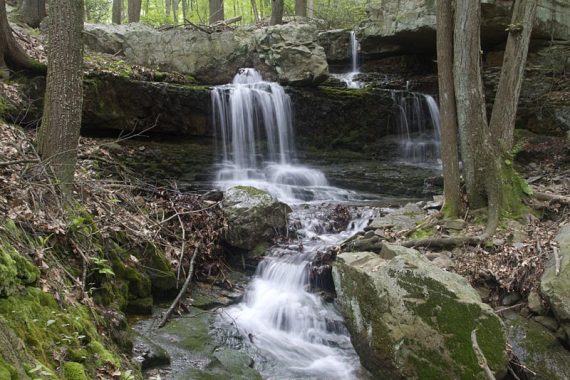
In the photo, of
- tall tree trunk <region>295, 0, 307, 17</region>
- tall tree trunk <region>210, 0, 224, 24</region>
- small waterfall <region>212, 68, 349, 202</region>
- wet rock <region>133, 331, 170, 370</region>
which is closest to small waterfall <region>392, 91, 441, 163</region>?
small waterfall <region>212, 68, 349, 202</region>

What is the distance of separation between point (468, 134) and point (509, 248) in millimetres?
1918

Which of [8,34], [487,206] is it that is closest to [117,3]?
[8,34]

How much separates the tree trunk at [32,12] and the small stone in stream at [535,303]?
12.8 metres

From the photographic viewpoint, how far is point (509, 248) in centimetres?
605

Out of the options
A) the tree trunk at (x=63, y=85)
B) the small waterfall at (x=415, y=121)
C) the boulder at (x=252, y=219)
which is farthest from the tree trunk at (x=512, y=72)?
the small waterfall at (x=415, y=121)

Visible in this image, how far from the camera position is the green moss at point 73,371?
2848 millimetres

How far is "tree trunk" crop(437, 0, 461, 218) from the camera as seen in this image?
24.2 ft

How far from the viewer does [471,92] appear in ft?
23.2

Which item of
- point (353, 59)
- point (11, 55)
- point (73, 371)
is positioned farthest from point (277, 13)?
point (73, 371)

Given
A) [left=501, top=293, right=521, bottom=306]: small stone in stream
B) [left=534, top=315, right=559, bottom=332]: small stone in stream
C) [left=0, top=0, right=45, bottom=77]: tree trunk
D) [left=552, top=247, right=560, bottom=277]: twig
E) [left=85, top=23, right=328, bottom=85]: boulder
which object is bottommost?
[left=534, top=315, right=559, bottom=332]: small stone in stream

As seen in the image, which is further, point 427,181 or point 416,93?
point 416,93

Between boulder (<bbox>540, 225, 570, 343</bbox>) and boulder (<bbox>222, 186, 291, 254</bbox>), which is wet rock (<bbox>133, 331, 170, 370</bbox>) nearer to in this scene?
boulder (<bbox>222, 186, 291, 254</bbox>)

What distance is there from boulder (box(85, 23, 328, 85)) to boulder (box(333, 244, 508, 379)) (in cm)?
902

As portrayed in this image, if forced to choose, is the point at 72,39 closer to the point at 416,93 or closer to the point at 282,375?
the point at 282,375
